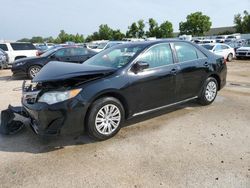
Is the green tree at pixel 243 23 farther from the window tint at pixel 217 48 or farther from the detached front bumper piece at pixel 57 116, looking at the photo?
the detached front bumper piece at pixel 57 116

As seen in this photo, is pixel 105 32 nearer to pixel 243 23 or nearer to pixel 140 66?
pixel 243 23

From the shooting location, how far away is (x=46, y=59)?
11.3 m

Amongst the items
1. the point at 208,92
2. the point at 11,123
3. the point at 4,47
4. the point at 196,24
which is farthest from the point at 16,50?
the point at 196,24

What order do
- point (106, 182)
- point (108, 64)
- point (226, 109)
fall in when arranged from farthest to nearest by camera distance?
point (226, 109), point (108, 64), point (106, 182)

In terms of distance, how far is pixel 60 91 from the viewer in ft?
12.4

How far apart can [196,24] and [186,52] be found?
6138 cm

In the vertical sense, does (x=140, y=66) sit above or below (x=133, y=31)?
below

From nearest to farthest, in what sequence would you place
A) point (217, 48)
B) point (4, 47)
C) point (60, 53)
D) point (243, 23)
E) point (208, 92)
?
1. point (208, 92)
2. point (60, 53)
3. point (4, 47)
4. point (217, 48)
5. point (243, 23)

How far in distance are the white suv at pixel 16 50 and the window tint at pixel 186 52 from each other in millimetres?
11865

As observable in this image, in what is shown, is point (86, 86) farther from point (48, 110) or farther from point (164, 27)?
point (164, 27)

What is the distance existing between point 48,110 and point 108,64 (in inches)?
59.3

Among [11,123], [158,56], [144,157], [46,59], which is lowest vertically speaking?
[144,157]

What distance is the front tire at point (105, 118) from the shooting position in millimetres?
4008

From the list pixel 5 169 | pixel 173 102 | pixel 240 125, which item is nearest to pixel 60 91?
pixel 5 169
